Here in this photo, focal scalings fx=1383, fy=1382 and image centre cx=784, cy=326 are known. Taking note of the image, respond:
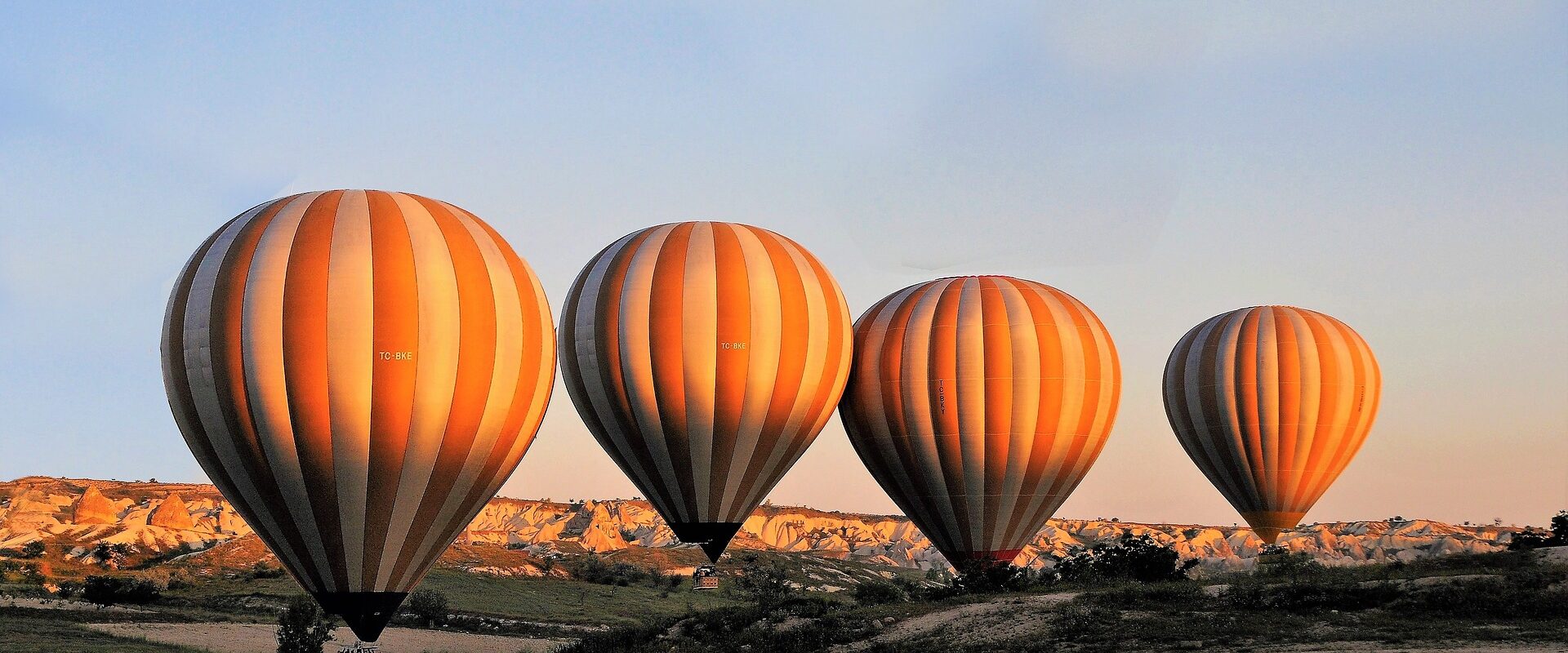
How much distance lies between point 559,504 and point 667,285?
98.3 meters

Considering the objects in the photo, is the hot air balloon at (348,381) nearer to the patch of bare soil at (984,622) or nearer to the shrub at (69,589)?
the patch of bare soil at (984,622)

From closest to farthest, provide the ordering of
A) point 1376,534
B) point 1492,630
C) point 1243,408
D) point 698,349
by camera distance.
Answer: point 1492,630, point 698,349, point 1243,408, point 1376,534

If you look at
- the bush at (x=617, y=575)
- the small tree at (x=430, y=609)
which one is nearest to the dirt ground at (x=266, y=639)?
the small tree at (x=430, y=609)

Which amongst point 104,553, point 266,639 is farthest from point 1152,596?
point 104,553

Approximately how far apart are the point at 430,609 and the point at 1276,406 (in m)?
33.1

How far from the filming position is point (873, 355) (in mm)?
37562

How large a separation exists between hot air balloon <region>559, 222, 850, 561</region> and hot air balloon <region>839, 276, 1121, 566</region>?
1983 mm

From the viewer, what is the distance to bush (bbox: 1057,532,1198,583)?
116 ft

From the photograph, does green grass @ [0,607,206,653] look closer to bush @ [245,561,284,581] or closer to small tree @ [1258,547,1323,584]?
bush @ [245,561,284,581]

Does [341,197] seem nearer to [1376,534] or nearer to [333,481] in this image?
[333,481]

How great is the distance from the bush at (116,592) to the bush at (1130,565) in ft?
129

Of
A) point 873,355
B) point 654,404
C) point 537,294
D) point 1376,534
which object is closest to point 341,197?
point 537,294

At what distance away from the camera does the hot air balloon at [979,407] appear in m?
36.4

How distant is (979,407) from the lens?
36.3 m
